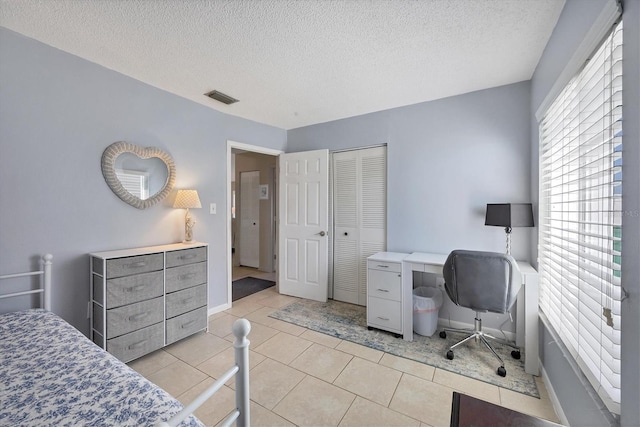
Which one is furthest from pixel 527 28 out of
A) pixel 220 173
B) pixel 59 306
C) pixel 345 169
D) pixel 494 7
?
pixel 59 306

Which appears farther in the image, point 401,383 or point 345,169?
A: point 345,169

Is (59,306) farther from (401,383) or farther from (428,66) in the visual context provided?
(428,66)

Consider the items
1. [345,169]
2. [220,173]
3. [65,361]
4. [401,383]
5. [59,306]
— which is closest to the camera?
[65,361]

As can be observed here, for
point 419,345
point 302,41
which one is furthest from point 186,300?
point 302,41

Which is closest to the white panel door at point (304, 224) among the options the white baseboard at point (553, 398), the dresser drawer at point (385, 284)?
the dresser drawer at point (385, 284)

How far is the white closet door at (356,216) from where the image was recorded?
3.28m

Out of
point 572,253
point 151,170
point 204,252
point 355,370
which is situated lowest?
point 355,370

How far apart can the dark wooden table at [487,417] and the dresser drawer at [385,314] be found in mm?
1761

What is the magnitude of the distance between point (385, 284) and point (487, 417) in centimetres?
186

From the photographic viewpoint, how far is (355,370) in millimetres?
2051

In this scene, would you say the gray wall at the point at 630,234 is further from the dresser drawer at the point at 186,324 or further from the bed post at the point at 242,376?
the dresser drawer at the point at 186,324

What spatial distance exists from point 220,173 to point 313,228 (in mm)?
1399

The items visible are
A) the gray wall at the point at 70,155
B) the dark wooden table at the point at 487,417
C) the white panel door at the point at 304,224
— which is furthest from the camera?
the white panel door at the point at 304,224

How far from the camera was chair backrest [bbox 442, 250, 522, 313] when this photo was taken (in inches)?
76.4
